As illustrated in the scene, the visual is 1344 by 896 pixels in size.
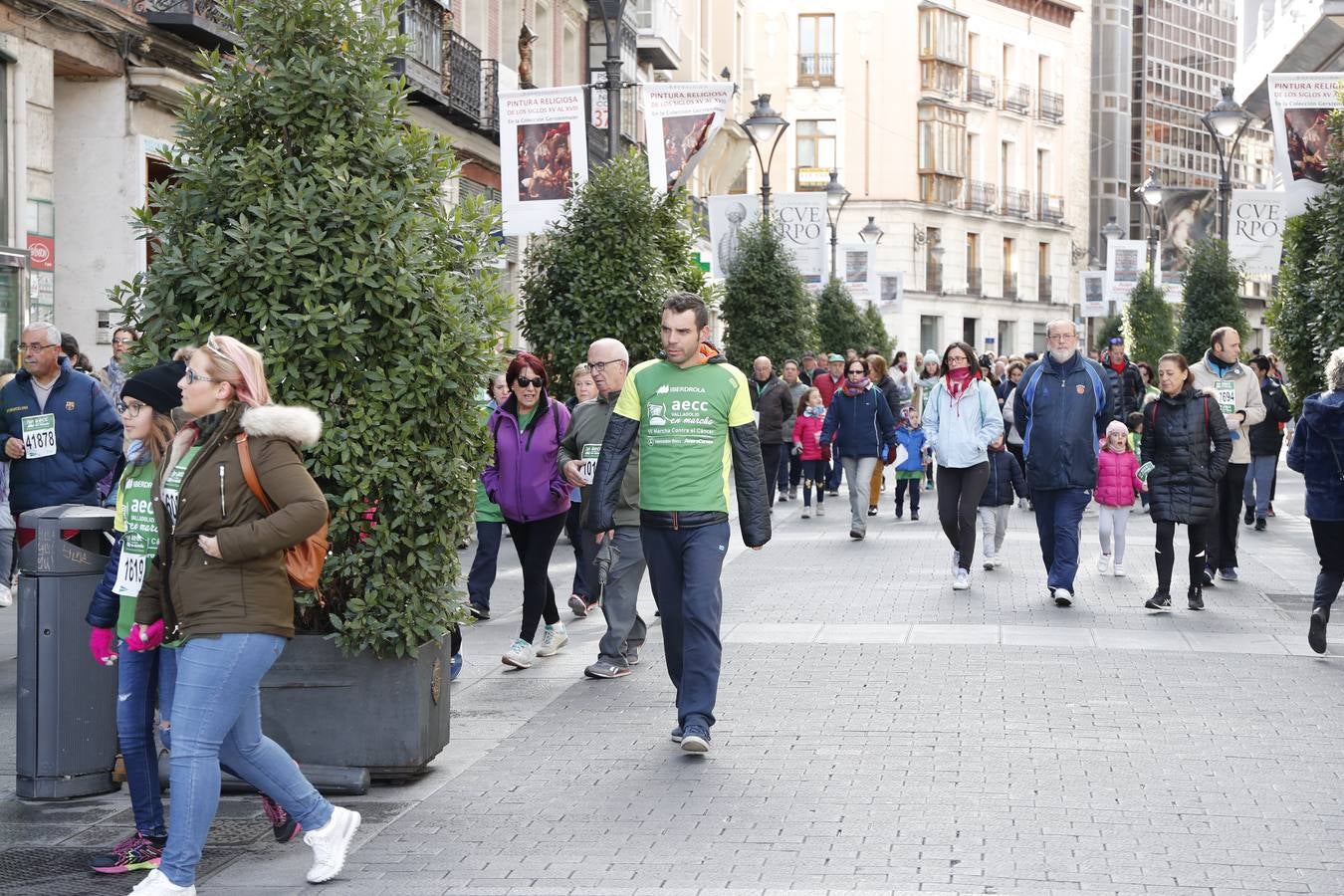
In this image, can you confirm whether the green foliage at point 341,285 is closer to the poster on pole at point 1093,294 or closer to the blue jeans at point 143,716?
the blue jeans at point 143,716

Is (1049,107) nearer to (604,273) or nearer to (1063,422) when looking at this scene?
(604,273)

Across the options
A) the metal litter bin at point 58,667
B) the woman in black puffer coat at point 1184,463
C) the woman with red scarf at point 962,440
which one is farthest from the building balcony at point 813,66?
the metal litter bin at point 58,667

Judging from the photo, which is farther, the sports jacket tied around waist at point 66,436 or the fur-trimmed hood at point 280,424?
the sports jacket tied around waist at point 66,436

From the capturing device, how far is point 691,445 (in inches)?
314

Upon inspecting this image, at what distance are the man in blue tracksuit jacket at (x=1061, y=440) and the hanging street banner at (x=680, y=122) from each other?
24.2ft

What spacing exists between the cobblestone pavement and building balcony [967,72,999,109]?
62707 mm

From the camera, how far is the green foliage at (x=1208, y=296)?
118 ft

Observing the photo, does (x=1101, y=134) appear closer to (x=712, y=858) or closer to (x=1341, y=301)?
(x=1341, y=301)

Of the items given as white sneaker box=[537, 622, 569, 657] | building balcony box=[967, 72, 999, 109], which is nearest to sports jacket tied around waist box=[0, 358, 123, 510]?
white sneaker box=[537, 622, 569, 657]

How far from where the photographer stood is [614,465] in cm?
816

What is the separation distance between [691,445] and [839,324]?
37007mm

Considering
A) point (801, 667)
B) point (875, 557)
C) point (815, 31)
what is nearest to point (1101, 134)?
point (815, 31)

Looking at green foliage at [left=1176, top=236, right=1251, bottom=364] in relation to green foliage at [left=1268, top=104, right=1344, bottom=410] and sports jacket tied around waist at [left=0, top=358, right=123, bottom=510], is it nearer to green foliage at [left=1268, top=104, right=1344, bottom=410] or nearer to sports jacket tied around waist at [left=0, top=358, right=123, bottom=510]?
green foliage at [left=1268, top=104, right=1344, bottom=410]

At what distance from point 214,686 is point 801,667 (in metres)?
5.03
